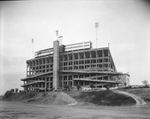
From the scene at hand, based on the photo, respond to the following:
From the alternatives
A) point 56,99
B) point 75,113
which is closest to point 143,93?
point 56,99

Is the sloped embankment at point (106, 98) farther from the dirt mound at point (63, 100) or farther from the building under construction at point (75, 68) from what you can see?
the building under construction at point (75, 68)

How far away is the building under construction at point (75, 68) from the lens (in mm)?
119975

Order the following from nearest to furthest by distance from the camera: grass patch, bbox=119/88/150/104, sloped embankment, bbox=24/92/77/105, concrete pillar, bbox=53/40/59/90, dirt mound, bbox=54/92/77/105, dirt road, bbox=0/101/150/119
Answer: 1. dirt road, bbox=0/101/150/119
2. grass patch, bbox=119/88/150/104
3. dirt mound, bbox=54/92/77/105
4. sloped embankment, bbox=24/92/77/105
5. concrete pillar, bbox=53/40/59/90

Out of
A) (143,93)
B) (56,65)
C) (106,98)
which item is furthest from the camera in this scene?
(56,65)

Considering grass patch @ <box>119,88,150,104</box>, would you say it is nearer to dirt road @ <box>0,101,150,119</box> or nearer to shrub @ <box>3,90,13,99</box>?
dirt road @ <box>0,101,150,119</box>

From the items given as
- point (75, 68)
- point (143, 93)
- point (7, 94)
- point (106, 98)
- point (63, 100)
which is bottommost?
point (7, 94)

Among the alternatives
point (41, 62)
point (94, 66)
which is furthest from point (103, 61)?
point (41, 62)

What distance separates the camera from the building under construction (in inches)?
4723

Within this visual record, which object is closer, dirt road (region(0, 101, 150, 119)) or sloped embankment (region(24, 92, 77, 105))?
dirt road (region(0, 101, 150, 119))

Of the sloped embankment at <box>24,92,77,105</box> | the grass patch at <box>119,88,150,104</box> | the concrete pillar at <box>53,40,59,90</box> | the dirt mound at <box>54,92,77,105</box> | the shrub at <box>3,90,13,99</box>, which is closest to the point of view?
the grass patch at <box>119,88,150,104</box>

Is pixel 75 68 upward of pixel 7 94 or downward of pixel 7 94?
upward

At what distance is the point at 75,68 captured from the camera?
134 metres

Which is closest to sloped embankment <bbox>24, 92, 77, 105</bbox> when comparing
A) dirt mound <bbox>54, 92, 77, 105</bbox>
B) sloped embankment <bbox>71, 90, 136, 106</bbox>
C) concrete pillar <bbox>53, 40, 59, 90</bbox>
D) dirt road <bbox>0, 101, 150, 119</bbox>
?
dirt mound <bbox>54, 92, 77, 105</bbox>

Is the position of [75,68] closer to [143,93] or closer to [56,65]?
[56,65]
